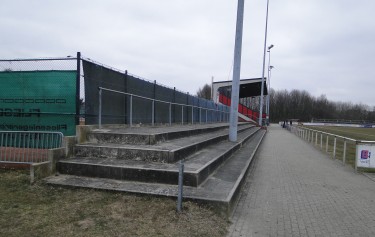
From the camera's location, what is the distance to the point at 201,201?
17.0ft

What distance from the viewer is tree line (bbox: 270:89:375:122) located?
377 ft

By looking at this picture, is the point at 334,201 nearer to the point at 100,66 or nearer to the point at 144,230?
the point at 144,230

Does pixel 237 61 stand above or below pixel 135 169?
above

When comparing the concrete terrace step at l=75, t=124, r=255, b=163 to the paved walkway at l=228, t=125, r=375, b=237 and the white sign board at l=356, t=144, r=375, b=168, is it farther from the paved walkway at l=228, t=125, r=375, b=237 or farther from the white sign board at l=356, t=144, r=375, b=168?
the white sign board at l=356, t=144, r=375, b=168

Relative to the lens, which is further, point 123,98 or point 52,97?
point 123,98

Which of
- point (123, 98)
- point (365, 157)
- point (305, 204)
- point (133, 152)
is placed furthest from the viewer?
point (123, 98)

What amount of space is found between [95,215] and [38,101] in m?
4.71

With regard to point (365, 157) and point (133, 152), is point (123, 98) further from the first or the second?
point (365, 157)

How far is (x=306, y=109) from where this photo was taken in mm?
118625

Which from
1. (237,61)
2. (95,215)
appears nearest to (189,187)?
(95,215)

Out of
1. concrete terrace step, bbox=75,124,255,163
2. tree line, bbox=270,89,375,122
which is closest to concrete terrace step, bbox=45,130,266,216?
concrete terrace step, bbox=75,124,255,163

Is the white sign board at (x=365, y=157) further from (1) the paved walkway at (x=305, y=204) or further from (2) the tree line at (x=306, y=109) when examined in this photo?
(2) the tree line at (x=306, y=109)

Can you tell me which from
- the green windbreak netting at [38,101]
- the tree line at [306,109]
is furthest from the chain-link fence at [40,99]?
the tree line at [306,109]

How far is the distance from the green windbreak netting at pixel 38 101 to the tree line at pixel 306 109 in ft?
360
